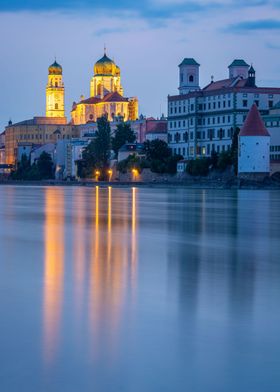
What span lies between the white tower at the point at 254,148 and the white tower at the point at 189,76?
18.7 m

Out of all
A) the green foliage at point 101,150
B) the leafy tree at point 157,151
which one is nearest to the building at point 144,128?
the green foliage at point 101,150

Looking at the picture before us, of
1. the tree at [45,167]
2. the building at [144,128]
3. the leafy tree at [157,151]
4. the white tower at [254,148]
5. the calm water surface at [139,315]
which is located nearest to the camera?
the calm water surface at [139,315]

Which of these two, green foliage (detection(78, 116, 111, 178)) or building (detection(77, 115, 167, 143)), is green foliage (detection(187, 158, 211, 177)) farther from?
green foliage (detection(78, 116, 111, 178))

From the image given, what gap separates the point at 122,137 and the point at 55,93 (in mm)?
56169

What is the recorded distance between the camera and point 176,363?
7801 mm

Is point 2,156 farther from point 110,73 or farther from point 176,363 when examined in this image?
point 176,363

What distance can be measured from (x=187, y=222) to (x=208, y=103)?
1942 inches

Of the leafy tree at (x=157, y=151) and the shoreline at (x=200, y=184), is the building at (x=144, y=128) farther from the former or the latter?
the shoreline at (x=200, y=184)

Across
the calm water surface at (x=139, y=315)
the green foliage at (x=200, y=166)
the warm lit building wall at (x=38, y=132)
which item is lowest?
the calm water surface at (x=139, y=315)

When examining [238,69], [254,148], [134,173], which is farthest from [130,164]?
[254,148]

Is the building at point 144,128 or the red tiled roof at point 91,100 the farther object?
the red tiled roof at point 91,100

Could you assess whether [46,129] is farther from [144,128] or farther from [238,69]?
[238,69]

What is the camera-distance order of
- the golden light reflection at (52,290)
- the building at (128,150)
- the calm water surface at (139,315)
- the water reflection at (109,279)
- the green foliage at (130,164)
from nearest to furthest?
the calm water surface at (139,315)
the golden light reflection at (52,290)
the water reflection at (109,279)
the green foliage at (130,164)
the building at (128,150)

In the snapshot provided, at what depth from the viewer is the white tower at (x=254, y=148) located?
62.3 m
